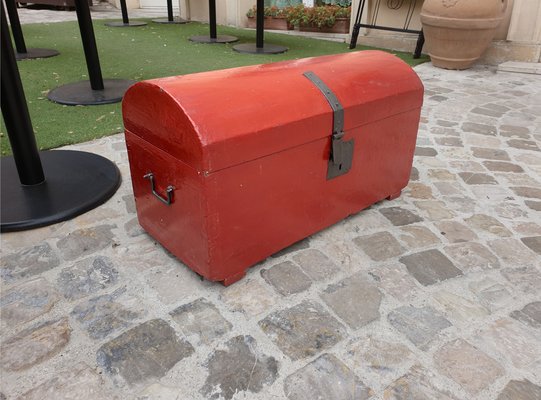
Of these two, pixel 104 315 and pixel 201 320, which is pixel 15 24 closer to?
pixel 104 315

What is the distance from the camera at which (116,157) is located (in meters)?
2.78

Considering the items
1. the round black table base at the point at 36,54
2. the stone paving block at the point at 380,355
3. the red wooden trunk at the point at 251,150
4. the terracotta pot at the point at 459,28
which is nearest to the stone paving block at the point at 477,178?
the red wooden trunk at the point at 251,150

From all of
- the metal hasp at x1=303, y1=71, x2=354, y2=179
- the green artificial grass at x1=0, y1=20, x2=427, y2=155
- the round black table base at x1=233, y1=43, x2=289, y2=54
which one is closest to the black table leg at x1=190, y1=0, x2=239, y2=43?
the green artificial grass at x1=0, y1=20, x2=427, y2=155

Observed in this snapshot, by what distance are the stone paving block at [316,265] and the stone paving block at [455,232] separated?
63 centimetres

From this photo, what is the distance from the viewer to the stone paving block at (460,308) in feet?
5.16

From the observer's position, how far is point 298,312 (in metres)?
1.57

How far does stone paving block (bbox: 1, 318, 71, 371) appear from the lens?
1.36 meters

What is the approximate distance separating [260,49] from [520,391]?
5.51 meters

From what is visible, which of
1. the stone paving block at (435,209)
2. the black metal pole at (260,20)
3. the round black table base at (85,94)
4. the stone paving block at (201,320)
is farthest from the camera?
the black metal pole at (260,20)

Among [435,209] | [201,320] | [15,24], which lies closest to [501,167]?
[435,209]

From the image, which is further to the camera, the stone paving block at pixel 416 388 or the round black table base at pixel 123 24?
the round black table base at pixel 123 24

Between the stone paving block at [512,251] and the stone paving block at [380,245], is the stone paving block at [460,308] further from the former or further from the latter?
the stone paving block at [512,251]

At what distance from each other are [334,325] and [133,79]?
12.4 ft

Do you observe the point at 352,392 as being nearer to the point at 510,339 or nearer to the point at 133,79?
the point at 510,339
